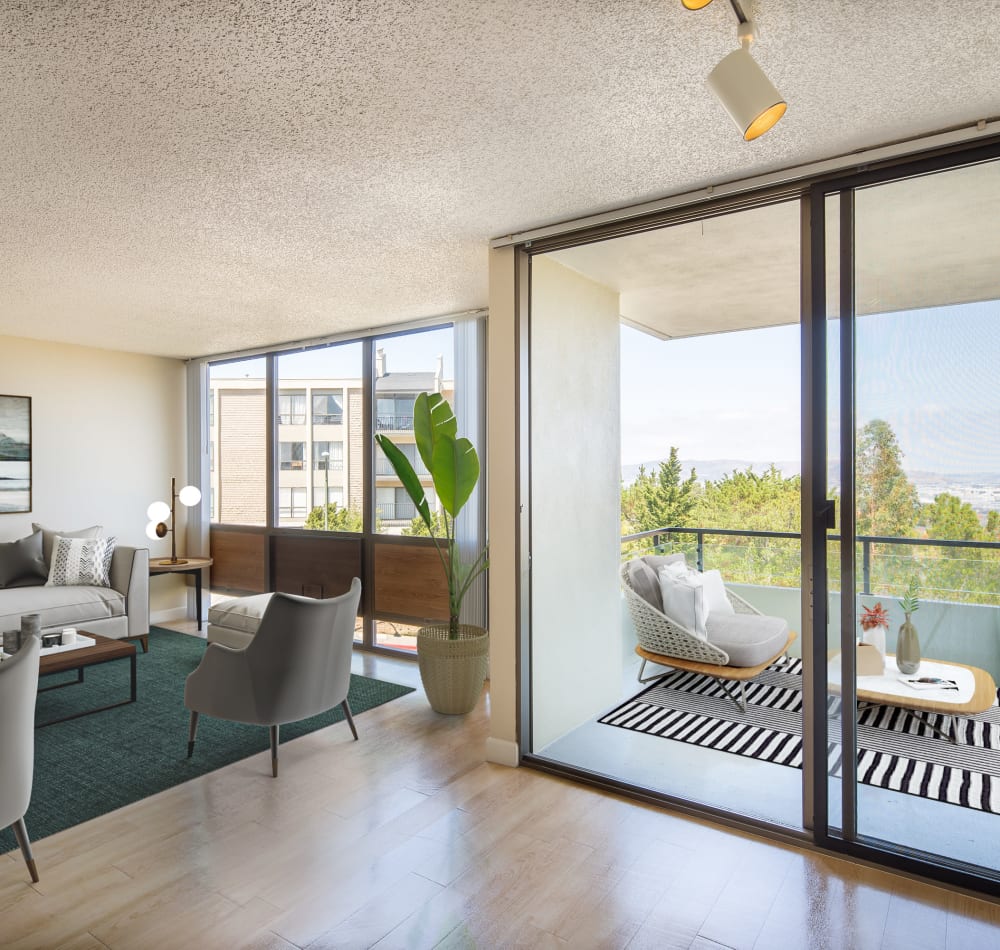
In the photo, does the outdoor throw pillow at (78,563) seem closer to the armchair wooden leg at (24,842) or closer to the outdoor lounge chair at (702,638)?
the armchair wooden leg at (24,842)

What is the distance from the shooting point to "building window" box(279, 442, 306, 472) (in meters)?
6.04

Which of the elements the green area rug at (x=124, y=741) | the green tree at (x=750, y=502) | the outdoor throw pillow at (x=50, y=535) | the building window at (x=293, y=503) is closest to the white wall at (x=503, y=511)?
the green area rug at (x=124, y=741)

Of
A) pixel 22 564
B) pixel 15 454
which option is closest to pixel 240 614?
pixel 22 564

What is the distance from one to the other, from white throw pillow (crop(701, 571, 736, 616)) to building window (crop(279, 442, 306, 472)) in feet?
11.3

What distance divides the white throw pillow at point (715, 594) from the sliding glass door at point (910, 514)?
2.15m

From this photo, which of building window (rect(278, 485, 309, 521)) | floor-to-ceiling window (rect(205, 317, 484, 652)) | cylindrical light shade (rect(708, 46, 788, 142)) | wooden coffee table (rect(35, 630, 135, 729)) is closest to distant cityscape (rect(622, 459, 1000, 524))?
cylindrical light shade (rect(708, 46, 788, 142))

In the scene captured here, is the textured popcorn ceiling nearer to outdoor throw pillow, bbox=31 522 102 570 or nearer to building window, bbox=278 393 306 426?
building window, bbox=278 393 306 426

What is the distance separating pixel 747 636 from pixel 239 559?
14.8ft

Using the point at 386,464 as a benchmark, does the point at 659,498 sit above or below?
below

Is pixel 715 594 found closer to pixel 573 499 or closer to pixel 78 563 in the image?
pixel 573 499

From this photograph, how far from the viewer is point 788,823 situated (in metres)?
2.68

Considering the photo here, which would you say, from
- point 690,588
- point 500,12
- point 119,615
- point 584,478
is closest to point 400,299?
point 584,478

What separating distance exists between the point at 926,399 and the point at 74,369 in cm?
631

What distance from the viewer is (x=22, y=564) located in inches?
209
